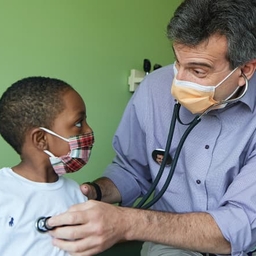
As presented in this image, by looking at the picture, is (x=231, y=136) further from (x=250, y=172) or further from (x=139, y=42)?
(x=139, y=42)

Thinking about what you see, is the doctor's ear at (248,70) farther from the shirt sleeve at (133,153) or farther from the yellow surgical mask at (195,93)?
the shirt sleeve at (133,153)

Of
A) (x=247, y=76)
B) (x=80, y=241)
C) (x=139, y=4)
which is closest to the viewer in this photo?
(x=80, y=241)

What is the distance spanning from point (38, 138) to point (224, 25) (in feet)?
2.08

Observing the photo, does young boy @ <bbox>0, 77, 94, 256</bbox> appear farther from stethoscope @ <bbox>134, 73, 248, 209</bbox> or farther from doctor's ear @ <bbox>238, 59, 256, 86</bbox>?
doctor's ear @ <bbox>238, 59, 256, 86</bbox>

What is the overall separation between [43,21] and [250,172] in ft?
3.45

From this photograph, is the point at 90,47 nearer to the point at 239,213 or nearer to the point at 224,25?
the point at 224,25

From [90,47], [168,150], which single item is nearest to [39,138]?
[168,150]

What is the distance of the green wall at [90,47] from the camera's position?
1668 mm

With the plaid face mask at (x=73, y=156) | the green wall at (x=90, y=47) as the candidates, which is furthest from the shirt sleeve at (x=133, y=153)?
the plaid face mask at (x=73, y=156)

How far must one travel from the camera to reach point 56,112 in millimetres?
1023

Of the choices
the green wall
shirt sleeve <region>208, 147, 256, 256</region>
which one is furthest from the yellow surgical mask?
the green wall

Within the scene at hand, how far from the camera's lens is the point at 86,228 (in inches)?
37.5

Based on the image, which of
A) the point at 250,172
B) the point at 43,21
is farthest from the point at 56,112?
the point at 43,21

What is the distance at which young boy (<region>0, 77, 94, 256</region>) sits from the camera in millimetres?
991
